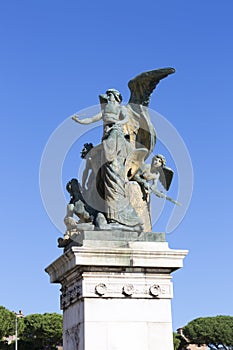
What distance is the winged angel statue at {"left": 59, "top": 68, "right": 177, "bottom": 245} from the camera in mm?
12719

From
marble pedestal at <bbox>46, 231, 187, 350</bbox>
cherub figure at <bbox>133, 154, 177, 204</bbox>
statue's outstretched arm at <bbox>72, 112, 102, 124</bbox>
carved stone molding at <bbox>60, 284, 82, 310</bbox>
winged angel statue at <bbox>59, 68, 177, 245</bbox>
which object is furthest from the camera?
cherub figure at <bbox>133, 154, 177, 204</bbox>

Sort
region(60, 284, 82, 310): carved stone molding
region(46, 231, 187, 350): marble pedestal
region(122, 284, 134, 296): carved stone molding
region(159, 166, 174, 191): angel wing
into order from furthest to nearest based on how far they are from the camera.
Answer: region(159, 166, 174, 191): angel wing → region(60, 284, 82, 310): carved stone molding → region(122, 284, 134, 296): carved stone molding → region(46, 231, 187, 350): marble pedestal

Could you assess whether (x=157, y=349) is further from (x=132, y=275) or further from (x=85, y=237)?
(x=85, y=237)

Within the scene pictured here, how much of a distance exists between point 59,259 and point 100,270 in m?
1.16

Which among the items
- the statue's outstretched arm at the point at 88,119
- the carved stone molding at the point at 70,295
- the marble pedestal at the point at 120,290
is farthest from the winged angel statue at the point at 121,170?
the carved stone molding at the point at 70,295

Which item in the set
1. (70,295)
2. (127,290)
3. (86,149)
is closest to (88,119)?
(86,149)

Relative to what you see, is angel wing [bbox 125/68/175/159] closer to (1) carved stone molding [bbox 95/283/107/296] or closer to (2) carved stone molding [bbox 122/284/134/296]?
(2) carved stone molding [bbox 122/284/134/296]

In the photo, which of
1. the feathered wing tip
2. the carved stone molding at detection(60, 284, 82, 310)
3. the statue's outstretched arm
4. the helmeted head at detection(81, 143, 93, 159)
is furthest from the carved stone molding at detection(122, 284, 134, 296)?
the feathered wing tip

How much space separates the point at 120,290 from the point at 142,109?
4.39 m

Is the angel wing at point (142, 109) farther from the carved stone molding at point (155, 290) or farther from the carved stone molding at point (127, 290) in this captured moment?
the carved stone molding at point (127, 290)

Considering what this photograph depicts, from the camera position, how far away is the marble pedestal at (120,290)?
11.5 m

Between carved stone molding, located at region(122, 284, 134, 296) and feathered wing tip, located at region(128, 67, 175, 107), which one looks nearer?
carved stone molding, located at region(122, 284, 134, 296)

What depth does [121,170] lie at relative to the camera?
1296 centimetres

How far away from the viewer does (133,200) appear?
1326 cm
